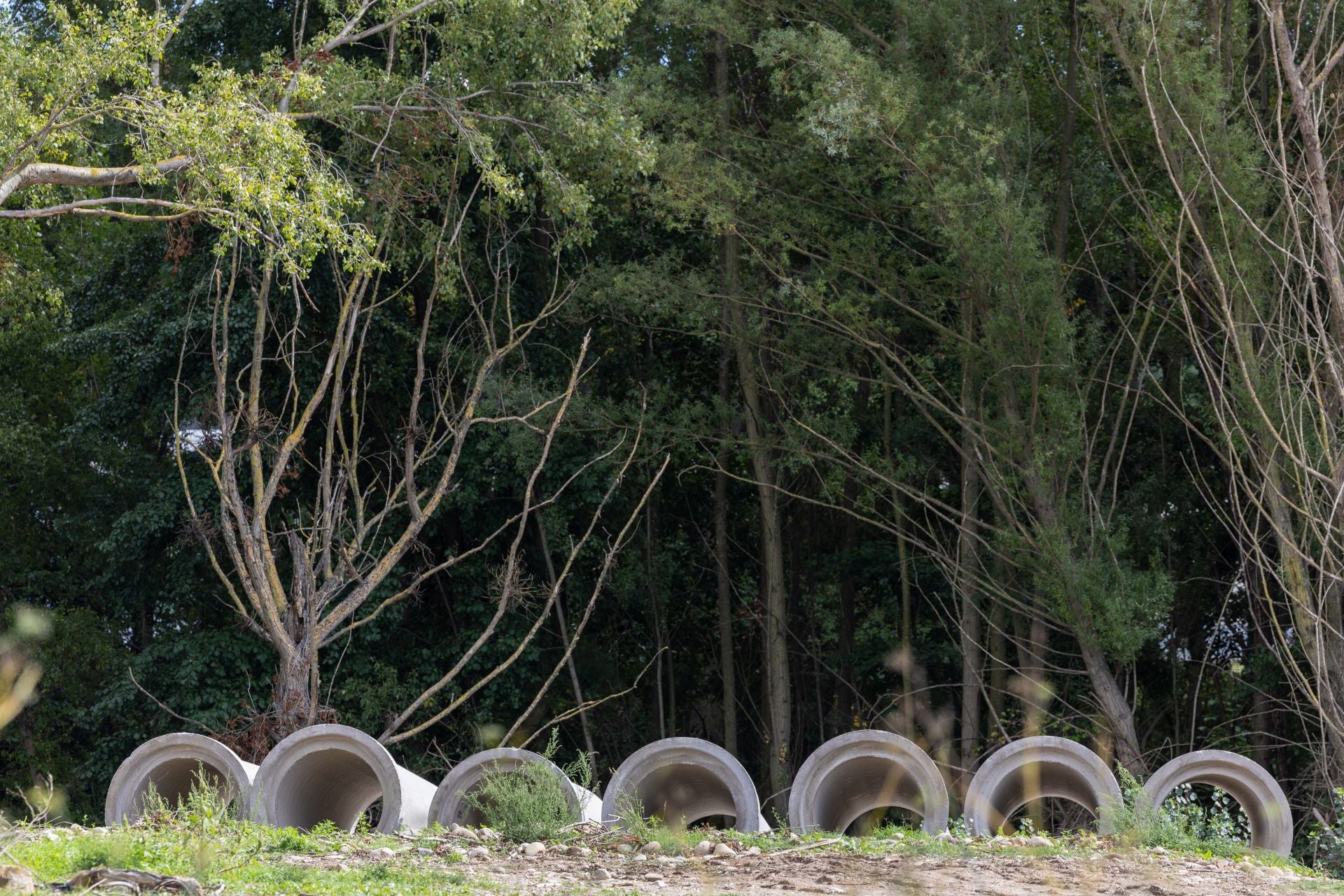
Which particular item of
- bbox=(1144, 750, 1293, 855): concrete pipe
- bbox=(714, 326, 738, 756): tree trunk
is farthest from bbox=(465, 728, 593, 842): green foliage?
bbox=(714, 326, 738, 756): tree trunk

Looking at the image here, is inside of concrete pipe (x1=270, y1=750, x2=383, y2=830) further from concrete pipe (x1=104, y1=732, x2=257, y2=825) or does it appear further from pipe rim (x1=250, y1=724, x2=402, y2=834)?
concrete pipe (x1=104, y1=732, x2=257, y2=825)

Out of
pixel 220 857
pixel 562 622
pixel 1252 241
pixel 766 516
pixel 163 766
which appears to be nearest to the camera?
pixel 220 857

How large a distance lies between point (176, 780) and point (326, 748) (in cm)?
158

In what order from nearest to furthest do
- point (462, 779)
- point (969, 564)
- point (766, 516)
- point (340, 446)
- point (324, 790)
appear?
point (462, 779) → point (324, 790) → point (969, 564) → point (340, 446) → point (766, 516)

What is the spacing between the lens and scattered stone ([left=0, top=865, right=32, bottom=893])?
3920mm

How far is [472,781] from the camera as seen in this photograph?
754 cm

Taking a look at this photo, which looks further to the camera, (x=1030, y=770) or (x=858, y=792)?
(x=858, y=792)

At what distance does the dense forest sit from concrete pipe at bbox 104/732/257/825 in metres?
2.30

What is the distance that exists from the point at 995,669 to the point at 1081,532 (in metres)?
2.84

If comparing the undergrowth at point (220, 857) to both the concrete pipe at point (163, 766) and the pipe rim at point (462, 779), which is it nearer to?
the concrete pipe at point (163, 766)

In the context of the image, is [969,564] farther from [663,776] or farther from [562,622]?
[663,776]

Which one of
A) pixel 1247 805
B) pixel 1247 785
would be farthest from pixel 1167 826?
pixel 1247 805

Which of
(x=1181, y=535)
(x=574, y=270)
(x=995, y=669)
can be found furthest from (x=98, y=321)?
(x=1181, y=535)

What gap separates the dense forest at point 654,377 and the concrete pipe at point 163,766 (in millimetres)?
2301
